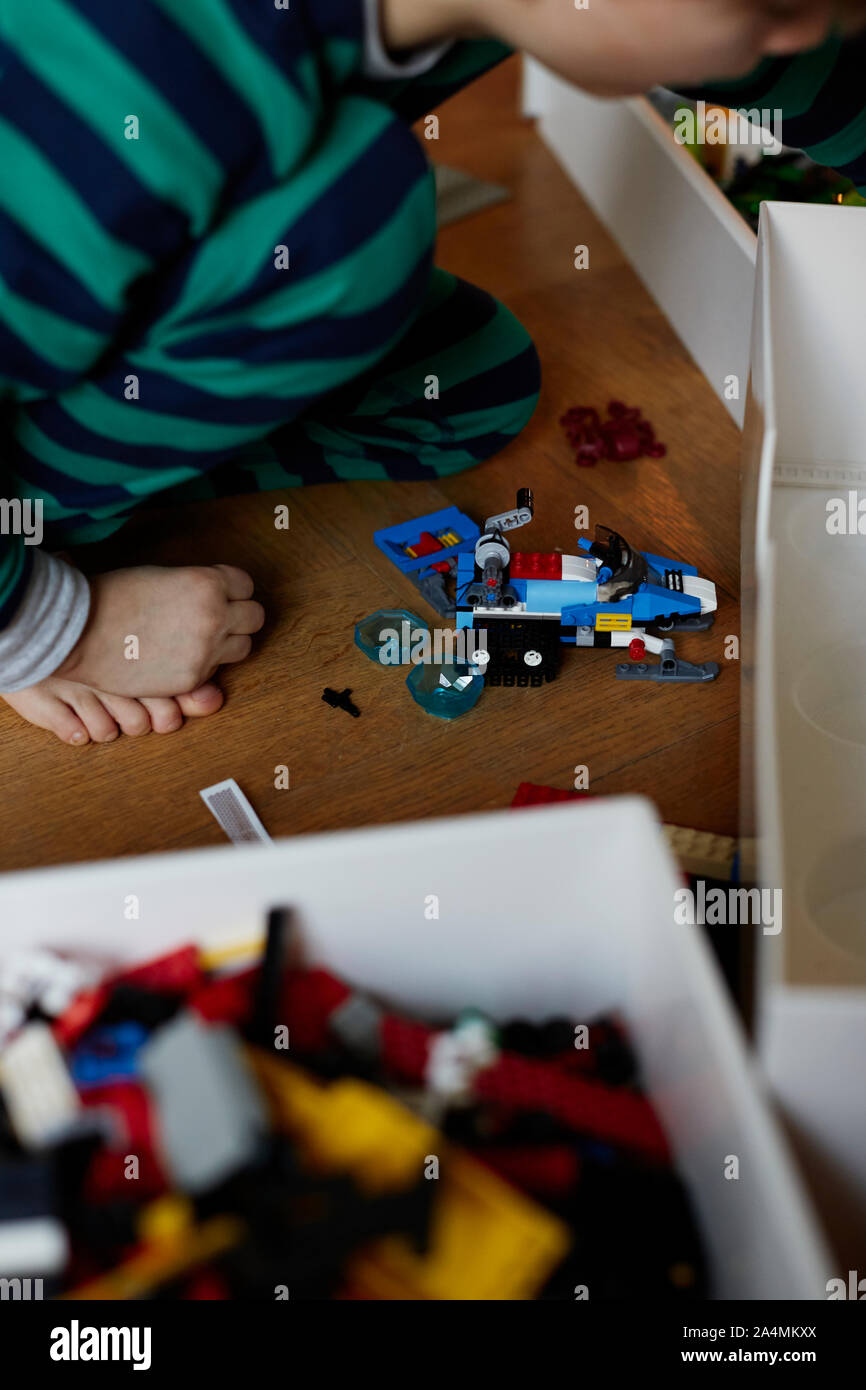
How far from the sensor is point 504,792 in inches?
31.1

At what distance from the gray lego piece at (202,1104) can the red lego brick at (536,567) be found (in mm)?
487

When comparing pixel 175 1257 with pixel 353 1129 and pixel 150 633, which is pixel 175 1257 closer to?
pixel 353 1129

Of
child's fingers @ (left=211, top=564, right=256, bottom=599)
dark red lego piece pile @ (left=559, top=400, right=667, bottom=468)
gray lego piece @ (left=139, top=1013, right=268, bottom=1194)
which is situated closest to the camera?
gray lego piece @ (left=139, top=1013, right=268, bottom=1194)

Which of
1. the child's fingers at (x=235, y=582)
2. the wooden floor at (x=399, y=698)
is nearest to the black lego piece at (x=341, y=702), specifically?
the wooden floor at (x=399, y=698)

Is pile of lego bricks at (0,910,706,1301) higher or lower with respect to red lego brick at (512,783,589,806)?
lower

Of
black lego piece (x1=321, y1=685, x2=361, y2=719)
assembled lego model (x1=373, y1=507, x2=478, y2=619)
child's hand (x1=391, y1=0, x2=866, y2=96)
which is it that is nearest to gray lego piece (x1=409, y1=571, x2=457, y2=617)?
assembled lego model (x1=373, y1=507, x2=478, y2=619)

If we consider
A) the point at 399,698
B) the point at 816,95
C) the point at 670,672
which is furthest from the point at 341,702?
the point at 816,95

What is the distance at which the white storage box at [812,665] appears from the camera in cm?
44

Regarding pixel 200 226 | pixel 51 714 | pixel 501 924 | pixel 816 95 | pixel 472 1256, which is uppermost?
pixel 816 95

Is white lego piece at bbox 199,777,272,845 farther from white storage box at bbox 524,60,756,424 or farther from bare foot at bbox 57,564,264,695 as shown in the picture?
white storage box at bbox 524,60,756,424

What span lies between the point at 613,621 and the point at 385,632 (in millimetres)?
180

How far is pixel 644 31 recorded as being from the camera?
0.56 metres

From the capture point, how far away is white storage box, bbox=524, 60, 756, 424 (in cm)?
105
